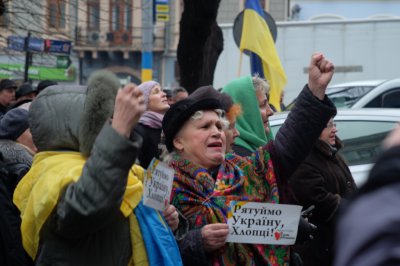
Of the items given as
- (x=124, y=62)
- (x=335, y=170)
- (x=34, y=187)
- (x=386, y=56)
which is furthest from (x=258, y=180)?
(x=124, y=62)

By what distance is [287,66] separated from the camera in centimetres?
1905

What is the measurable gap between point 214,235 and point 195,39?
218 inches

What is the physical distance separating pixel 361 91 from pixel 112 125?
10496 millimetres

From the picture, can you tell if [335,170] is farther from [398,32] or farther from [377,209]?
[398,32]

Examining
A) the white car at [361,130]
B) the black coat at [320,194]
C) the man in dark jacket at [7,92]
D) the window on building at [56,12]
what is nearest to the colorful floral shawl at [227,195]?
the black coat at [320,194]

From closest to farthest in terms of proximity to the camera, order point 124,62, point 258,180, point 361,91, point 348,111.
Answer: point 258,180, point 348,111, point 361,91, point 124,62

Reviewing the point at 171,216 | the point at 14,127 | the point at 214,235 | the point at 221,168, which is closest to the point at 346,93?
the point at 14,127

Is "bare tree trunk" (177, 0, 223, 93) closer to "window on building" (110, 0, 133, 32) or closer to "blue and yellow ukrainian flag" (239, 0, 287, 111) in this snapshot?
"blue and yellow ukrainian flag" (239, 0, 287, 111)

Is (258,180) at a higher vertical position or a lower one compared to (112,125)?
lower

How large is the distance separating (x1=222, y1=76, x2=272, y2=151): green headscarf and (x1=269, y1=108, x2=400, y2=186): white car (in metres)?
1.90

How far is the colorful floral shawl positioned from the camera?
3494mm

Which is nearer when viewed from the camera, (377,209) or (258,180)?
(377,209)

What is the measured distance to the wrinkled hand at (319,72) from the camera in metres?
3.43

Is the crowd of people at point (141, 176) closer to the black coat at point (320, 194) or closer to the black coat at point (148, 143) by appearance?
the black coat at point (320, 194)
